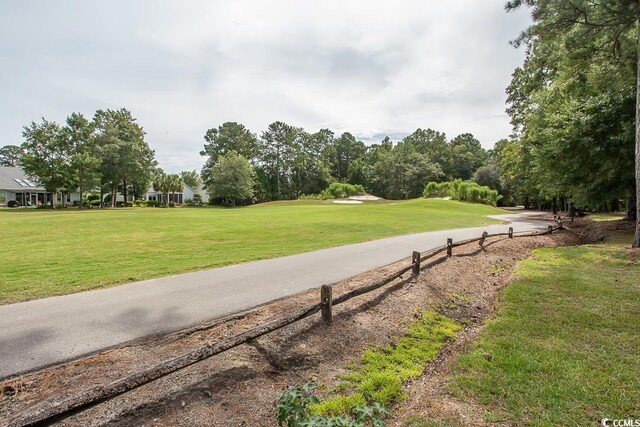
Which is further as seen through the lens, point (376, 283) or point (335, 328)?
point (376, 283)

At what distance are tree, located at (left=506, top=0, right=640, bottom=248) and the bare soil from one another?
1034 cm

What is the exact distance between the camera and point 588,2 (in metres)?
11.0

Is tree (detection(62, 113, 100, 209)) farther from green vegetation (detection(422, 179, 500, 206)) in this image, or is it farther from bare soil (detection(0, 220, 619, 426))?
green vegetation (detection(422, 179, 500, 206))

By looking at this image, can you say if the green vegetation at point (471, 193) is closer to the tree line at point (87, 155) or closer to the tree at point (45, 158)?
the tree line at point (87, 155)

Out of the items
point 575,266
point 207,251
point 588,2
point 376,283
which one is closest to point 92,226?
point 207,251

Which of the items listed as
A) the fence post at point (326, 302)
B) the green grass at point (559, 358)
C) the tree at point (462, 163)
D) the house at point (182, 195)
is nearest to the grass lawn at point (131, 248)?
the fence post at point (326, 302)

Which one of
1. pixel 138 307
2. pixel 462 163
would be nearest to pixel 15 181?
pixel 138 307

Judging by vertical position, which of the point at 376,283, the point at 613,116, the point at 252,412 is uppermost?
the point at 613,116

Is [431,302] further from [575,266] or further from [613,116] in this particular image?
[613,116]

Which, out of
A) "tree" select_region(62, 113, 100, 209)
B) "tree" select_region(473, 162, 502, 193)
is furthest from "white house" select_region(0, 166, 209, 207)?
"tree" select_region(473, 162, 502, 193)

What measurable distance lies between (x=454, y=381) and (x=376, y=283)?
8.62 ft

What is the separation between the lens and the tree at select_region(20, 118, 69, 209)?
41.0 meters

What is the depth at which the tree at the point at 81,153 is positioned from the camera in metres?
41.8

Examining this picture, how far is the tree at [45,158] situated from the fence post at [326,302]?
49.3m
